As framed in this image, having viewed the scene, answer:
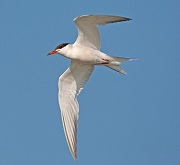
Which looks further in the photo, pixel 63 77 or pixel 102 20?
pixel 63 77

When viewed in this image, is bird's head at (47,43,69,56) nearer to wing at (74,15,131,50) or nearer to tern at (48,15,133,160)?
tern at (48,15,133,160)

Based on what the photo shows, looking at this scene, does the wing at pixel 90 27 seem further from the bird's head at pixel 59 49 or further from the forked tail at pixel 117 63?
the forked tail at pixel 117 63

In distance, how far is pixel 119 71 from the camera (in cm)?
1557

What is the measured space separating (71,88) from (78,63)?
1.01 m

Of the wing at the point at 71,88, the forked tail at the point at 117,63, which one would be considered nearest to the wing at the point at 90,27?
the forked tail at the point at 117,63

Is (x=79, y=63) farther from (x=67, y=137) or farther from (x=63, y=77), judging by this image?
(x=67, y=137)

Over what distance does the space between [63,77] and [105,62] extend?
177 centimetres

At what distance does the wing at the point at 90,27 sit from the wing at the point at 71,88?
92 cm

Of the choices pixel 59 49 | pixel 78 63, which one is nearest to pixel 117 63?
pixel 78 63

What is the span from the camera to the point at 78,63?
16.0m

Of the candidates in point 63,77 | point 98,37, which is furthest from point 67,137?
point 98,37

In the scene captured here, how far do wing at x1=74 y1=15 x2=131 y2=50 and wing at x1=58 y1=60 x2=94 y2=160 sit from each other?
3.03 ft

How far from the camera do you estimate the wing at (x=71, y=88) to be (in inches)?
637

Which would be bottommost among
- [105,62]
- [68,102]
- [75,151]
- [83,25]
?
[75,151]
